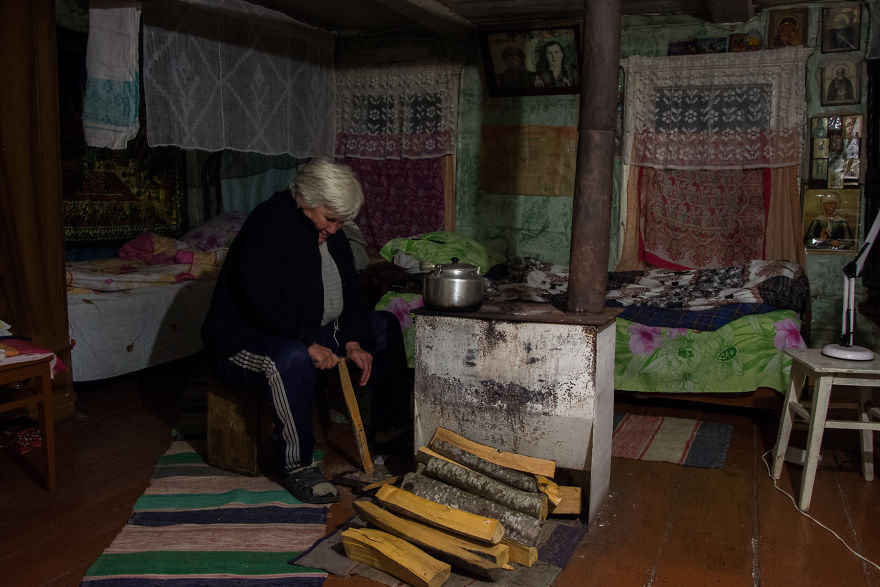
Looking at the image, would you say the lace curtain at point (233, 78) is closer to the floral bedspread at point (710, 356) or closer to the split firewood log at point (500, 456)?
the split firewood log at point (500, 456)

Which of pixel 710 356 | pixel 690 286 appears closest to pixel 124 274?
pixel 710 356

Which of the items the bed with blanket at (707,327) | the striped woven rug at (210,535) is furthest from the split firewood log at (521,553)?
the bed with blanket at (707,327)

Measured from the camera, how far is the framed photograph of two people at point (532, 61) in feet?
19.9

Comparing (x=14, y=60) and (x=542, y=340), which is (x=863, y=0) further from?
(x=14, y=60)

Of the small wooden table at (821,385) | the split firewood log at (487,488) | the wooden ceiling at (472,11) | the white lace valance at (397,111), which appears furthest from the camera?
the white lace valance at (397,111)

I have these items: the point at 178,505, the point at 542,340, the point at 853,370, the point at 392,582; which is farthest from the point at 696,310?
the point at 178,505

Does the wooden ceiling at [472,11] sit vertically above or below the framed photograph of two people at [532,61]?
above

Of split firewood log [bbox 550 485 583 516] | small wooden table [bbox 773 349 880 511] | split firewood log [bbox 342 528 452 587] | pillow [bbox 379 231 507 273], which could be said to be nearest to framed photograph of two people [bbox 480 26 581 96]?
pillow [bbox 379 231 507 273]

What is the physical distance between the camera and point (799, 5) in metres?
5.57

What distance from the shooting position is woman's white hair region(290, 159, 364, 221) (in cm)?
322

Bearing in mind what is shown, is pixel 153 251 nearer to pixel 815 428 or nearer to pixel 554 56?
pixel 554 56

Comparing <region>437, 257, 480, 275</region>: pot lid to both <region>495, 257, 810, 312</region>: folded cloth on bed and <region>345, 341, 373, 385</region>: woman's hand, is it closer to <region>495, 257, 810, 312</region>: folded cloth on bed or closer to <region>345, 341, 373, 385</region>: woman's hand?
<region>345, 341, 373, 385</region>: woman's hand

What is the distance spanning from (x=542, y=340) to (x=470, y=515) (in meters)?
0.73

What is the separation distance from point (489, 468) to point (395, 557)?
1.95ft
